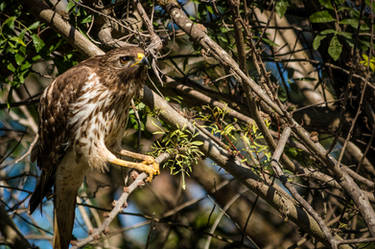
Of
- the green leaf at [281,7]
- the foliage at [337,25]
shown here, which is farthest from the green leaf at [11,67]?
the foliage at [337,25]

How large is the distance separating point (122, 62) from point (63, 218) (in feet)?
4.53

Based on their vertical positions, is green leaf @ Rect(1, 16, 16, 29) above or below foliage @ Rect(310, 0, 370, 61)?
above

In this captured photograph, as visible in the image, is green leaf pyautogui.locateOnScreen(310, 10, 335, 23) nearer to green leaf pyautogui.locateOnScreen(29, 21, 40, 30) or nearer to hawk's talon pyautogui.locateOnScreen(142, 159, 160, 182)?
hawk's talon pyautogui.locateOnScreen(142, 159, 160, 182)

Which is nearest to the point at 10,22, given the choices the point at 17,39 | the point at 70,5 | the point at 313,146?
the point at 17,39

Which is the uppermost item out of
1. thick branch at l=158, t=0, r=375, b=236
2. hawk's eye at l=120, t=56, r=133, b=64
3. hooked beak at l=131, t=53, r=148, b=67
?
hawk's eye at l=120, t=56, r=133, b=64

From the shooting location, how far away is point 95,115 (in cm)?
330

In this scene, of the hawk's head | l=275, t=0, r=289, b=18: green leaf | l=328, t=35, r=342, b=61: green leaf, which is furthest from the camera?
l=275, t=0, r=289, b=18: green leaf

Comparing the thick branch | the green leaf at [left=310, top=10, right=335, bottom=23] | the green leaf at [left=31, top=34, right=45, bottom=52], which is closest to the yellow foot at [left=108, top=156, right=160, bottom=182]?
the thick branch

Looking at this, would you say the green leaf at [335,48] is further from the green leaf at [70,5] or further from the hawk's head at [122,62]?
the green leaf at [70,5]

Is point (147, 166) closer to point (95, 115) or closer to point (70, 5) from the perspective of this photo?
point (95, 115)

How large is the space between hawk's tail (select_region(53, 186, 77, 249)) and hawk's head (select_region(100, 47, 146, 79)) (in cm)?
113

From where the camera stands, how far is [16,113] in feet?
17.5

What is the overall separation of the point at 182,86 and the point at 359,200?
186 centimetres

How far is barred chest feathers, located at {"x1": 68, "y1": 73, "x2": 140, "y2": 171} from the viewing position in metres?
3.29
